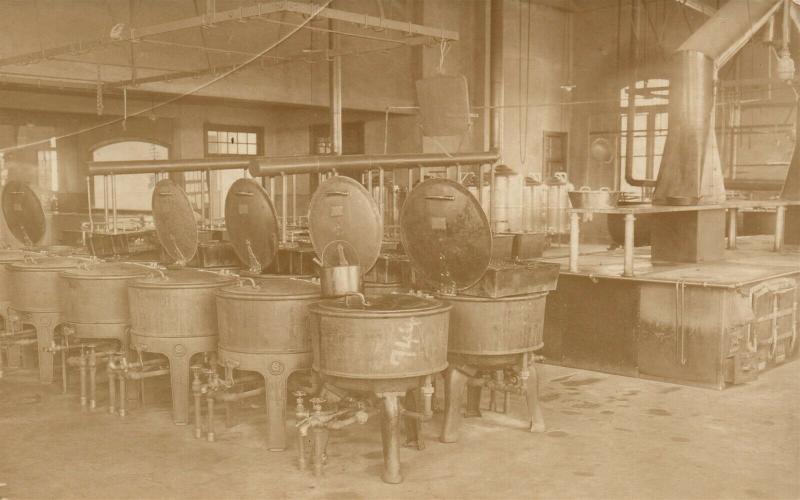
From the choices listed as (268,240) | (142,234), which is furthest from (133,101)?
(268,240)

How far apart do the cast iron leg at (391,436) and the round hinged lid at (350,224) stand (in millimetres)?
919

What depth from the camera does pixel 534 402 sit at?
15.2 feet

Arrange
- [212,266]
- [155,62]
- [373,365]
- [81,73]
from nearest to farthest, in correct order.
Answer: [373,365] → [212,266] → [81,73] → [155,62]

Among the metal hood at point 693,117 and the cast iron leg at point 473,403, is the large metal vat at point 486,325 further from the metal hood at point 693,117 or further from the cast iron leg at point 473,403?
the metal hood at point 693,117

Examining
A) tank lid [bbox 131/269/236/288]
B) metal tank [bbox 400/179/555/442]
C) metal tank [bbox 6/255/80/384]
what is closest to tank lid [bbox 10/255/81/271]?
metal tank [bbox 6/255/80/384]

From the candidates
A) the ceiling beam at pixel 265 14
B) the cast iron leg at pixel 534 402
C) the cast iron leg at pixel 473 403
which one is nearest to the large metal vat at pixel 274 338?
the cast iron leg at pixel 473 403

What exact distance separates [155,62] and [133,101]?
1.76 m

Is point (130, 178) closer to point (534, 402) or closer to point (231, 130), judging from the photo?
point (231, 130)

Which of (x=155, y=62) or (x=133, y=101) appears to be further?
(x=133, y=101)

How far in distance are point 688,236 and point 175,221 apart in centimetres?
438

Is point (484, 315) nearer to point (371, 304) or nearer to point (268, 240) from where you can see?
point (371, 304)

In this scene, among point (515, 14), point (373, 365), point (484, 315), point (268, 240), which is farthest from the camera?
point (515, 14)

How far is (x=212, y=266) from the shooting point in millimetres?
5672

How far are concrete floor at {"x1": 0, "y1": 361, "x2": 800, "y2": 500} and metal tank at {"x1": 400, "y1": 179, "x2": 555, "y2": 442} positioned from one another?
0.40 metres
